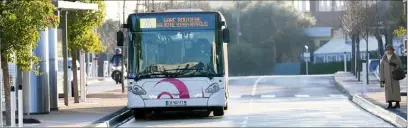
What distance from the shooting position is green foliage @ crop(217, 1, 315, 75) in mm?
96794

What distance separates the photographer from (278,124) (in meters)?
23.3

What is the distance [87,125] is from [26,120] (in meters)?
2.06

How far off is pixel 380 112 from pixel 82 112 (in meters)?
8.07

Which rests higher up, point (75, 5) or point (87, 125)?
point (75, 5)

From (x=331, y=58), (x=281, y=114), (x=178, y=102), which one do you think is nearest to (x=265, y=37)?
(x=331, y=58)

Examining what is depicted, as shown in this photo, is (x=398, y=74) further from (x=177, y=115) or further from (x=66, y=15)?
(x=66, y=15)

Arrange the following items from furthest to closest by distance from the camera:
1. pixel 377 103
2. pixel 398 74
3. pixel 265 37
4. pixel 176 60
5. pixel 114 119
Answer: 1. pixel 265 37
2. pixel 377 103
3. pixel 398 74
4. pixel 114 119
5. pixel 176 60

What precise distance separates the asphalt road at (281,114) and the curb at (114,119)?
32cm

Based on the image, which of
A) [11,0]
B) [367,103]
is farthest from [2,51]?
[367,103]

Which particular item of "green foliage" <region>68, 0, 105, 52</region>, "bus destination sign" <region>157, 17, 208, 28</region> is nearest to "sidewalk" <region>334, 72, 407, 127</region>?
"bus destination sign" <region>157, 17, 208, 28</region>

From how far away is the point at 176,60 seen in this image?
2592cm

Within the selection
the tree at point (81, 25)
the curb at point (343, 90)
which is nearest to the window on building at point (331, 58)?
the curb at point (343, 90)

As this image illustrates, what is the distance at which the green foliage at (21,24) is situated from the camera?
21895 mm

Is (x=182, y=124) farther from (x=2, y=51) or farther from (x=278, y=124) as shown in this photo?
(x=2, y=51)
